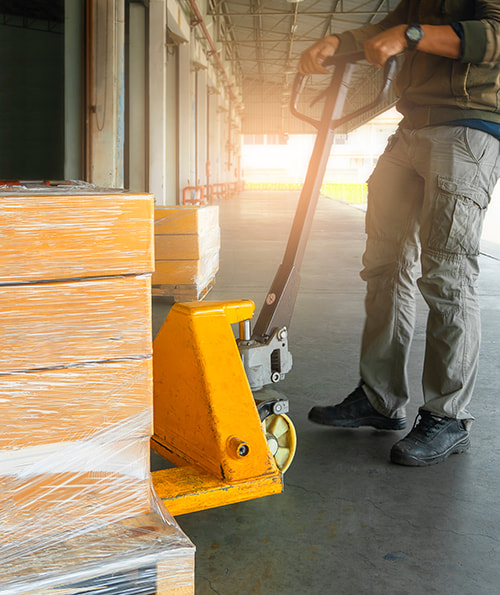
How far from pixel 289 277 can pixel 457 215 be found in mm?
607

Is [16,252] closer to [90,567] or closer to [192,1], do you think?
[90,567]

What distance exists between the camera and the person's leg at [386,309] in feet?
8.23

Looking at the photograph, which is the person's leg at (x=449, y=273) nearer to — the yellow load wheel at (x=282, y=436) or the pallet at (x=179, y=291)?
the yellow load wheel at (x=282, y=436)

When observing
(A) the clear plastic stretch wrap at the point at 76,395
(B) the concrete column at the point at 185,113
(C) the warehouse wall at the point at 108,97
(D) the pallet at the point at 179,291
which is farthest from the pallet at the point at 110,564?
(B) the concrete column at the point at 185,113

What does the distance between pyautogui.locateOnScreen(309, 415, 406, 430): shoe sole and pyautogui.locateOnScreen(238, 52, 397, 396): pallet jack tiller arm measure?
56 centimetres

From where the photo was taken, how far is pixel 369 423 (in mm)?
2582

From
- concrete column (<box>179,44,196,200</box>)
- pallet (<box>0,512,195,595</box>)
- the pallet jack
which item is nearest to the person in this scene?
the pallet jack

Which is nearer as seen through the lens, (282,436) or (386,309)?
(282,436)

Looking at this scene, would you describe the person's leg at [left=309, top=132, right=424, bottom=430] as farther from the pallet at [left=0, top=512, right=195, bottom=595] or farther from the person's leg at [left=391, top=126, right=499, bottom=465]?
the pallet at [left=0, top=512, right=195, bottom=595]

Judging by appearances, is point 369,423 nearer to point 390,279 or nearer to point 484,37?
point 390,279

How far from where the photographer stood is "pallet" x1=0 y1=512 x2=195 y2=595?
1196 mm

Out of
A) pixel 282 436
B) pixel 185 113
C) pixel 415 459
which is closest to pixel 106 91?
pixel 282 436

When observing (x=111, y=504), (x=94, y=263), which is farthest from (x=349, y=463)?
(x=94, y=263)

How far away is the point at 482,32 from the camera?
2.05 metres
